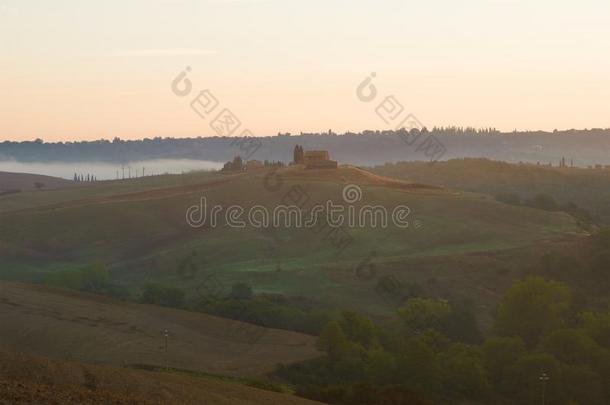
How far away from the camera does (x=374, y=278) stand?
111250mm

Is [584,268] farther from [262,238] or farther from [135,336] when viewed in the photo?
[135,336]

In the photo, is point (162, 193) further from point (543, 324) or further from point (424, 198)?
point (543, 324)

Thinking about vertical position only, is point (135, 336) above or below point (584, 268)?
below

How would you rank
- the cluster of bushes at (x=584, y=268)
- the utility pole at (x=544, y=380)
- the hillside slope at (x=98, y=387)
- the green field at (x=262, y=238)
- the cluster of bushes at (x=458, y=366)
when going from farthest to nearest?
the green field at (x=262, y=238)
the cluster of bushes at (x=584, y=268)
the cluster of bushes at (x=458, y=366)
the utility pole at (x=544, y=380)
the hillside slope at (x=98, y=387)

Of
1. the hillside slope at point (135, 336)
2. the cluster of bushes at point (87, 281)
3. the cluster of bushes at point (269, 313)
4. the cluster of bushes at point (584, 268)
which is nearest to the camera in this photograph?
the hillside slope at point (135, 336)

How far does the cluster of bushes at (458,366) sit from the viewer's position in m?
66.5

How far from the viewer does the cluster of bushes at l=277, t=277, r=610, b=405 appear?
66500 millimetres

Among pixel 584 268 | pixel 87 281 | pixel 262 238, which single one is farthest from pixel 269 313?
pixel 262 238

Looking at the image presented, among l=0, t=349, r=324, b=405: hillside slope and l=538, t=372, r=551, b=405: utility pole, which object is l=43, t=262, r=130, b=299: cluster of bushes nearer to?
l=538, t=372, r=551, b=405: utility pole

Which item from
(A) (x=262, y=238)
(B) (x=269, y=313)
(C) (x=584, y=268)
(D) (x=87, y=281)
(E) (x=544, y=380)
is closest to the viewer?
(E) (x=544, y=380)

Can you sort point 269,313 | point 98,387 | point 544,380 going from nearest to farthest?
point 98,387 < point 544,380 < point 269,313

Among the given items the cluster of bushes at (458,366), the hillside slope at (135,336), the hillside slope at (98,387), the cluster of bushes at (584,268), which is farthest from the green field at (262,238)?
the hillside slope at (98,387)

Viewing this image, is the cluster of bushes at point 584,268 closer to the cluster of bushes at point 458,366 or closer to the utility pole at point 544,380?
the cluster of bushes at point 458,366

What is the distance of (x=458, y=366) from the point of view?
226 ft
